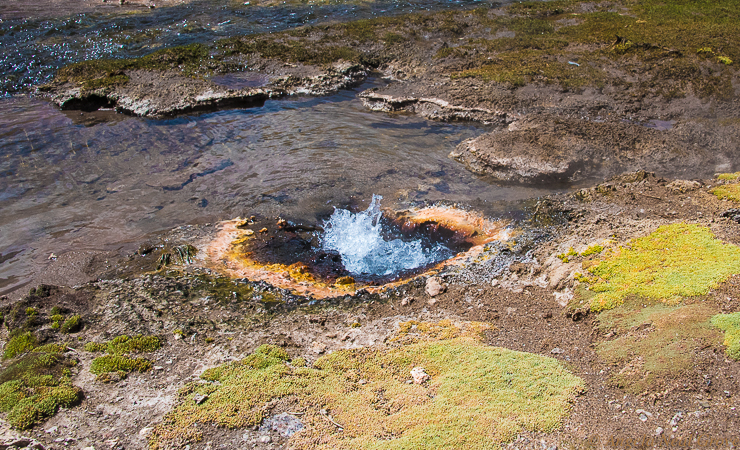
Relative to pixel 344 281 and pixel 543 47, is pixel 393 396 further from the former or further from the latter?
pixel 543 47

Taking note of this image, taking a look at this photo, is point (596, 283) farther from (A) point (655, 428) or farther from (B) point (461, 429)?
(B) point (461, 429)

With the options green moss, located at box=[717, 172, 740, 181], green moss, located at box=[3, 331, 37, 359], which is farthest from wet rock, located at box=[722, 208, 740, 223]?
green moss, located at box=[3, 331, 37, 359]

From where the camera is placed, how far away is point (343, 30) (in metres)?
21.9

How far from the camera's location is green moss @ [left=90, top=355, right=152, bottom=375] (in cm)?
631

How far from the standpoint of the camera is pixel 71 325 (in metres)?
7.22

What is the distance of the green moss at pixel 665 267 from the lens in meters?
6.81

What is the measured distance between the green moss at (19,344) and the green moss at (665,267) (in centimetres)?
866

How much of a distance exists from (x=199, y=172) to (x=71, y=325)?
20.7ft

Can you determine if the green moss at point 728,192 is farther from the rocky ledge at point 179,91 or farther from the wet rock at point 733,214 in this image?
the rocky ledge at point 179,91

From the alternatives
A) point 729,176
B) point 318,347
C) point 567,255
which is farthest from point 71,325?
point 729,176

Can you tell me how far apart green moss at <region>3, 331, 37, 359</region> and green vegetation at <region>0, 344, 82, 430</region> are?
23 cm

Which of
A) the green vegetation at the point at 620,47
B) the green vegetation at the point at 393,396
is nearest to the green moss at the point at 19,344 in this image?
the green vegetation at the point at 393,396

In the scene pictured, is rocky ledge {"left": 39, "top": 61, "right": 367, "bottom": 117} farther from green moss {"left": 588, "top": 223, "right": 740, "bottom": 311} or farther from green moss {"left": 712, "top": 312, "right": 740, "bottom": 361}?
green moss {"left": 712, "top": 312, "right": 740, "bottom": 361}

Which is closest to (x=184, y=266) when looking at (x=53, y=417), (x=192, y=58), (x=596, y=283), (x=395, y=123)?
(x=53, y=417)
